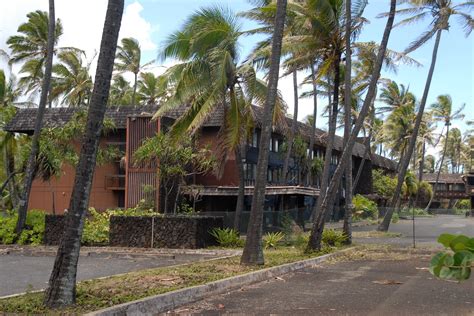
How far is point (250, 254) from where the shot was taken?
548 inches

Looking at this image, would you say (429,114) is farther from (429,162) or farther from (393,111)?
(429,162)

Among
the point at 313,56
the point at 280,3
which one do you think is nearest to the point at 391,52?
the point at 313,56

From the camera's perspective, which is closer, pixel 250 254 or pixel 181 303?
pixel 181 303

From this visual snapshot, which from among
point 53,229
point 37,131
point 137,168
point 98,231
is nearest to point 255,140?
point 137,168

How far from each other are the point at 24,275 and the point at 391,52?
16.6 m

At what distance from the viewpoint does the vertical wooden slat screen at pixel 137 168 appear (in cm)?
2770

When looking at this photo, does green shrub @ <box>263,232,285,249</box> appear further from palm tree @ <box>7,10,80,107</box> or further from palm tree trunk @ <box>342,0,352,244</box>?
palm tree @ <box>7,10,80,107</box>

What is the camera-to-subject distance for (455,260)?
2.12 meters

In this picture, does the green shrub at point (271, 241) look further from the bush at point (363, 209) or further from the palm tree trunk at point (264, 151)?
the bush at point (363, 209)

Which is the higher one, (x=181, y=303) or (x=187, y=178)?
(x=187, y=178)

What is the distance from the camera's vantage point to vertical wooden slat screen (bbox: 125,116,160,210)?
90.9 ft

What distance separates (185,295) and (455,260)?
313 inches

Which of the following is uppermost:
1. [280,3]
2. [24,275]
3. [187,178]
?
[280,3]

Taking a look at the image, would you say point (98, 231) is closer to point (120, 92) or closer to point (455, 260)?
point (455, 260)
